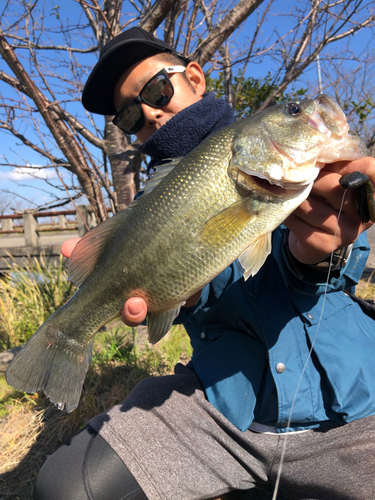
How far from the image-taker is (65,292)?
18.6ft

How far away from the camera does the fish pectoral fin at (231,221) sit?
1523 mm

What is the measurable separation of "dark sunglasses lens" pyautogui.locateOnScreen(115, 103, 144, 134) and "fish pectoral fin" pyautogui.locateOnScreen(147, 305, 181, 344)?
1740mm

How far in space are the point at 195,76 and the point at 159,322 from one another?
219cm

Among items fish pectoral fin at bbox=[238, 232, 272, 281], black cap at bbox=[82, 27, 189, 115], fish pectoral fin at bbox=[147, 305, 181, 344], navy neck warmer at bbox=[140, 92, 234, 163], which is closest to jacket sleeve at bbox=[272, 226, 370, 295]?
fish pectoral fin at bbox=[238, 232, 272, 281]

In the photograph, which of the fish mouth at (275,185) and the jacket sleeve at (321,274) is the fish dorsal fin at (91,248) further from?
A: the jacket sleeve at (321,274)

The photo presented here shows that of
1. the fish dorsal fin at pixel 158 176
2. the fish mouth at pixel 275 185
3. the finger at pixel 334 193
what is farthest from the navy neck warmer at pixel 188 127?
the finger at pixel 334 193

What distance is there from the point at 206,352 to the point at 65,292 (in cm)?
404

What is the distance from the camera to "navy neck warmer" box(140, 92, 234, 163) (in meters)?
2.40

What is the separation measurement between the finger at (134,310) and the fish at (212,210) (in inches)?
1.5

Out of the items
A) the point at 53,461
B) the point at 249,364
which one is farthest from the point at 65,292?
the point at 249,364

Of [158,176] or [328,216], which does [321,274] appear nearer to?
[328,216]

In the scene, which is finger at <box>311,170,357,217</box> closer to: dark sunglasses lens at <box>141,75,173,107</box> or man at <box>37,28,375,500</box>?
man at <box>37,28,375,500</box>

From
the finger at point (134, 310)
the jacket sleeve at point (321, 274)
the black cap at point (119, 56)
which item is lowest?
the jacket sleeve at point (321, 274)

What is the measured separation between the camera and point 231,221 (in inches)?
60.1
